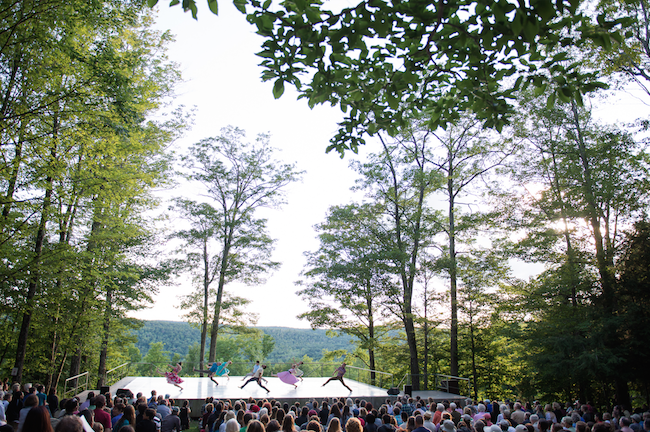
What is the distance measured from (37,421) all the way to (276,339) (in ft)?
264

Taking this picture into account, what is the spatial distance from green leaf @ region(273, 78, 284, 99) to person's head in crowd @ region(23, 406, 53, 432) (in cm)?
339

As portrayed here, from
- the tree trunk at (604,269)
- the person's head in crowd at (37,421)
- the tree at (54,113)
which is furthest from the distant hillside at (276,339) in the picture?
the person's head in crowd at (37,421)

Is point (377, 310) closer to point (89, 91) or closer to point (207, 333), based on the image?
point (207, 333)

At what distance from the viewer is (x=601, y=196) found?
14641 millimetres

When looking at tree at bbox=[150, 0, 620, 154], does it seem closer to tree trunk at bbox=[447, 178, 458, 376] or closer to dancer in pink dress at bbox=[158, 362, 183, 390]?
dancer in pink dress at bbox=[158, 362, 183, 390]

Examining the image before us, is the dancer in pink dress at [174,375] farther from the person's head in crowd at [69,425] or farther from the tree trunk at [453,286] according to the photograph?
the tree trunk at [453,286]

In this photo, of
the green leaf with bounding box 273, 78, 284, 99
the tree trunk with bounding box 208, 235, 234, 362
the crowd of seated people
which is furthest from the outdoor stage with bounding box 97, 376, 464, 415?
the green leaf with bounding box 273, 78, 284, 99

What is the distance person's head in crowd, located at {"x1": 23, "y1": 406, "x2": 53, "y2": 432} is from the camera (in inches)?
124

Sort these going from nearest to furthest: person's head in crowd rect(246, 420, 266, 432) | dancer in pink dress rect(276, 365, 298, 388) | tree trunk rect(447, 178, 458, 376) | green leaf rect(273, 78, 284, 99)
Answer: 1. green leaf rect(273, 78, 284, 99)
2. person's head in crowd rect(246, 420, 266, 432)
3. dancer in pink dress rect(276, 365, 298, 388)
4. tree trunk rect(447, 178, 458, 376)

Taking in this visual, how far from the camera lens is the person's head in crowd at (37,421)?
10.3ft

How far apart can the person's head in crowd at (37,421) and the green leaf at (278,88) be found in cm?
339

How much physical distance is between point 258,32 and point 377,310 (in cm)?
1901

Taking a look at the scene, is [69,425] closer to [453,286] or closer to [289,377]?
[289,377]

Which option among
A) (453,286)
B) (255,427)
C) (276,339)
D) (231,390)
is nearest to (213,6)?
(255,427)
